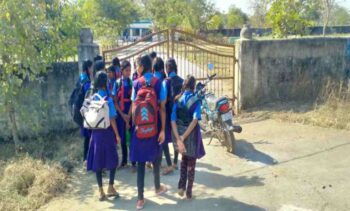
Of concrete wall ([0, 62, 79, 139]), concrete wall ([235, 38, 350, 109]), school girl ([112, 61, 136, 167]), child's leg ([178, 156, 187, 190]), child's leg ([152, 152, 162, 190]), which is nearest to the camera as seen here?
child's leg ([152, 152, 162, 190])

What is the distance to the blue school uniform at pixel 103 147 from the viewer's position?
4297mm

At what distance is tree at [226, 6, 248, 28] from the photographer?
38219 millimetres

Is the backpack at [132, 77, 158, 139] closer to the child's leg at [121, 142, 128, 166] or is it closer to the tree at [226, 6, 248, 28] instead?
the child's leg at [121, 142, 128, 166]

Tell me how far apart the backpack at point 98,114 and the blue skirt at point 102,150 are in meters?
0.13

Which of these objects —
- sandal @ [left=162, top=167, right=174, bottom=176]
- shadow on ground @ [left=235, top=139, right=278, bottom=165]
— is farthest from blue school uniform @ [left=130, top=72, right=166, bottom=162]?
shadow on ground @ [left=235, top=139, right=278, bottom=165]

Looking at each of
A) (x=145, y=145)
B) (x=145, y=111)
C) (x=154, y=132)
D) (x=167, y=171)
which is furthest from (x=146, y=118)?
(x=167, y=171)

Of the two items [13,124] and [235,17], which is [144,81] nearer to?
[13,124]

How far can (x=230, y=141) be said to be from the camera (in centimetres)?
594

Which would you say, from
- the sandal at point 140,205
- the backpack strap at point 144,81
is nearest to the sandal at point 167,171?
the sandal at point 140,205

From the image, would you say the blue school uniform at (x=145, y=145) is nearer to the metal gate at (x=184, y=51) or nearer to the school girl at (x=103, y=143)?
the school girl at (x=103, y=143)

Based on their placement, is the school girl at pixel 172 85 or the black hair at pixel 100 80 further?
the school girl at pixel 172 85

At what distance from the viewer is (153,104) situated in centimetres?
406

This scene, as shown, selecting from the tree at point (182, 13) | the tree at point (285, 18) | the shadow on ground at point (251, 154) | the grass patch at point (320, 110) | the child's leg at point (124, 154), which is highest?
the tree at point (182, 13)

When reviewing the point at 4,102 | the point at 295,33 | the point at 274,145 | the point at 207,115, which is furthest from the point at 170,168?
the point at 295,33
